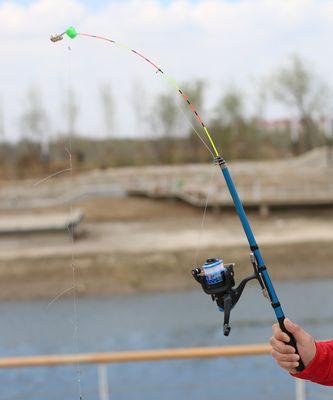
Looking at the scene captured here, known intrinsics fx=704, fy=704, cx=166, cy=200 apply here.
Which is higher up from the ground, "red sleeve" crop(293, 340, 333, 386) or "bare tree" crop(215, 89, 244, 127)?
"bare tree" crop(215, 89, 244, 127)

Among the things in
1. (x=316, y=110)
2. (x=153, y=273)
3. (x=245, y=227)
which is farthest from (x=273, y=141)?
(x=245, y=227)

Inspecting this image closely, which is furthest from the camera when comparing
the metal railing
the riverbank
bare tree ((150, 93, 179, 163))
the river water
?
bare tree ((150, 93, 179, 163))

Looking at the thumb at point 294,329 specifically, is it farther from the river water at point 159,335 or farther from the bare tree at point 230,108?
the bare tree at point 230,108

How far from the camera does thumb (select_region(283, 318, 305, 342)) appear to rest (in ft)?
5.71

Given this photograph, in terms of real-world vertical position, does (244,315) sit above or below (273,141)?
below

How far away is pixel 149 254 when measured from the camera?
943 inches

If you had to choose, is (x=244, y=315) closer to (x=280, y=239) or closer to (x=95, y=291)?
(x=95, y=291)

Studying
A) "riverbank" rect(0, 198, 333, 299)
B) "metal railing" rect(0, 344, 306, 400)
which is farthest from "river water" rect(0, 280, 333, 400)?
"metal railing" rect(0, 344, 306, 400)

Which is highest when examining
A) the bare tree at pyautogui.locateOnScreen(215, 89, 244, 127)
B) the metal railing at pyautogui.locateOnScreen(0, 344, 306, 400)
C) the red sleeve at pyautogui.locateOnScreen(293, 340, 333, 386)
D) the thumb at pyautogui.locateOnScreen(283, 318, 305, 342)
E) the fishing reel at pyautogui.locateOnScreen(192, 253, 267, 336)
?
the bare tree at pyautogui.locateOnScreen(215, 89, 244, 127)

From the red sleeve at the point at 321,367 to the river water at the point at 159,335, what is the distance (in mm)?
4262

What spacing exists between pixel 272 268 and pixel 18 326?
9586 millimetres

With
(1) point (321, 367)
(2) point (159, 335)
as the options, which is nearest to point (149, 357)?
(1) point (321, 367)

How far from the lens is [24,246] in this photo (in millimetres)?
26000

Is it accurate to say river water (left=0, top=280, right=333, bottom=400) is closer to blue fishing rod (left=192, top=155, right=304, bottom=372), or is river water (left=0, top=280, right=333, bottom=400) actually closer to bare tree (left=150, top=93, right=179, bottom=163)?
blue fishing rod (left=192, top=155, right=304, bottom=372)
